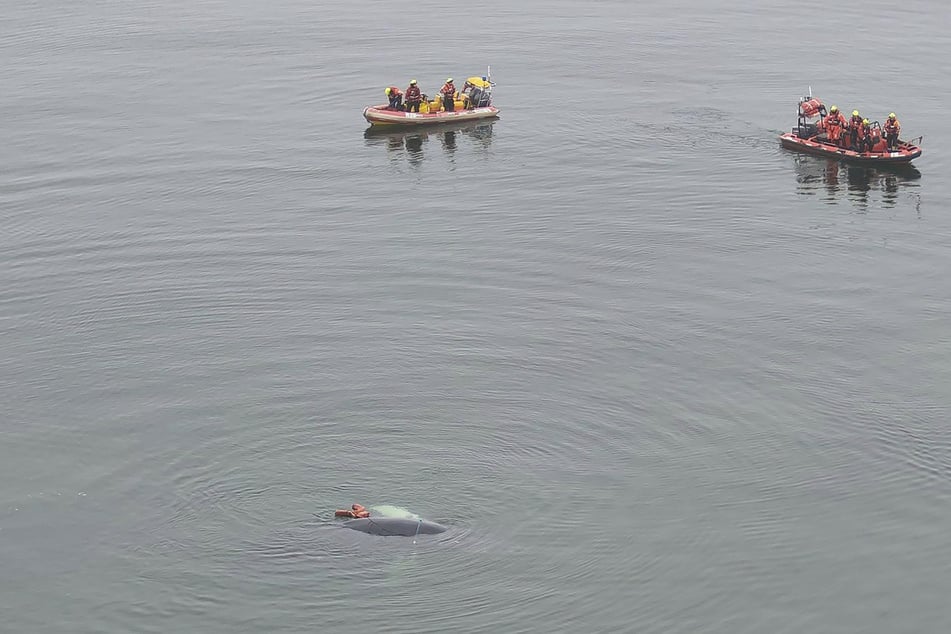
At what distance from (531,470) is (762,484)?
719 centimetres

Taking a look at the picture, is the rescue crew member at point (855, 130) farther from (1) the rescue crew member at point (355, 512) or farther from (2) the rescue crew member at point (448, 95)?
(1) the rescue crew member at point (355, 512)

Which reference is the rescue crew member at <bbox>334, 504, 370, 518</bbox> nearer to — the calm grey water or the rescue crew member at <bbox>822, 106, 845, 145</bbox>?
the calm grey water

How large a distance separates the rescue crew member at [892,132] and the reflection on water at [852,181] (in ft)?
4.42

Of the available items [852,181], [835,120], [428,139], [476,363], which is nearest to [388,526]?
[476,363]

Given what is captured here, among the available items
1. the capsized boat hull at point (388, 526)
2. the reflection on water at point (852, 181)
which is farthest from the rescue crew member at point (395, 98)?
the capsized boat hull at point (388, 526)

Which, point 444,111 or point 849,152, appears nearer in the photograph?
point 849,152

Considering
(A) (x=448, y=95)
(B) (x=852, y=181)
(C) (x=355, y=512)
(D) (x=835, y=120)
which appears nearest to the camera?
(C) (x=355, y=512)

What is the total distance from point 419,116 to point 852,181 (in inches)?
1017

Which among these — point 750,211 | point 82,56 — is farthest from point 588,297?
point 82,56

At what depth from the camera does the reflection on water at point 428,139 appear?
253 ft

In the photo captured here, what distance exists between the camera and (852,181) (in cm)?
7150

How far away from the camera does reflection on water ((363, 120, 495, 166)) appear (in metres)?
77.1

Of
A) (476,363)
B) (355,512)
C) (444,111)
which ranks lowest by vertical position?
(355,512)

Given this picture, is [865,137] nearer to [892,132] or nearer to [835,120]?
[892,132]
